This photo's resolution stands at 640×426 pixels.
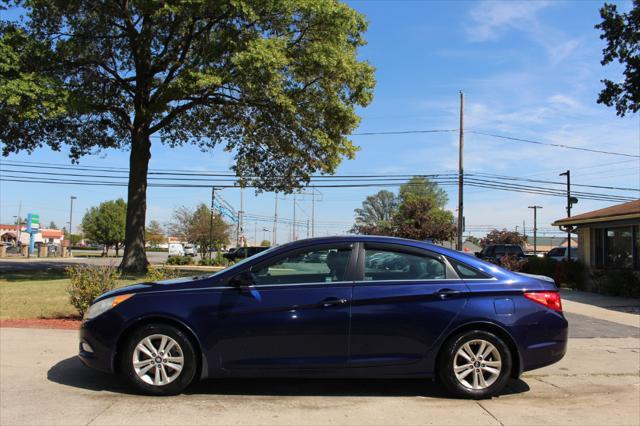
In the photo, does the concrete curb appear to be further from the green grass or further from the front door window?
the green grass

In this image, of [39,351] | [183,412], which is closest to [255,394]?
[183,412]

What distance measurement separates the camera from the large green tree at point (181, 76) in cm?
1722

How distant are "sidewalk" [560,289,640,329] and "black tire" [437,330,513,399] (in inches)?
265

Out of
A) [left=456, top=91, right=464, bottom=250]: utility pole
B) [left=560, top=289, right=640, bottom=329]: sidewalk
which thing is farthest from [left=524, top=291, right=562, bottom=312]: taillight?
[left=456, top=91, right=464, bottom=250]: utility pole

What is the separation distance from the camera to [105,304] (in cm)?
512

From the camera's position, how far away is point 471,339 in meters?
5.01

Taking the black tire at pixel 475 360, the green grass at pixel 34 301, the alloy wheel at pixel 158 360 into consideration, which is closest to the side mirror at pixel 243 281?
the alloy wheel at pixel 158 360

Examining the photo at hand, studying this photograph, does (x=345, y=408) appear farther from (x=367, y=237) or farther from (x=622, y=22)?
(x=622, y=22)

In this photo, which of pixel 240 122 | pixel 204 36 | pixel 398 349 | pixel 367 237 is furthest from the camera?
pixel 240 122

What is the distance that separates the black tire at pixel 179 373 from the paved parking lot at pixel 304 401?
0.09m

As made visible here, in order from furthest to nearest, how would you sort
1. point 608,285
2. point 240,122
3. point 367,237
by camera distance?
point 240,122 → point 608,285 → point 367,237

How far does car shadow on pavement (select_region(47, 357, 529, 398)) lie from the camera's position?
17.0ft

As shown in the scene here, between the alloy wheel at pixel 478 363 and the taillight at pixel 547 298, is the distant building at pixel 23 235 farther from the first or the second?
the taillight at pixel 547 298

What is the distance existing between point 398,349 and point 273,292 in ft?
4.24
